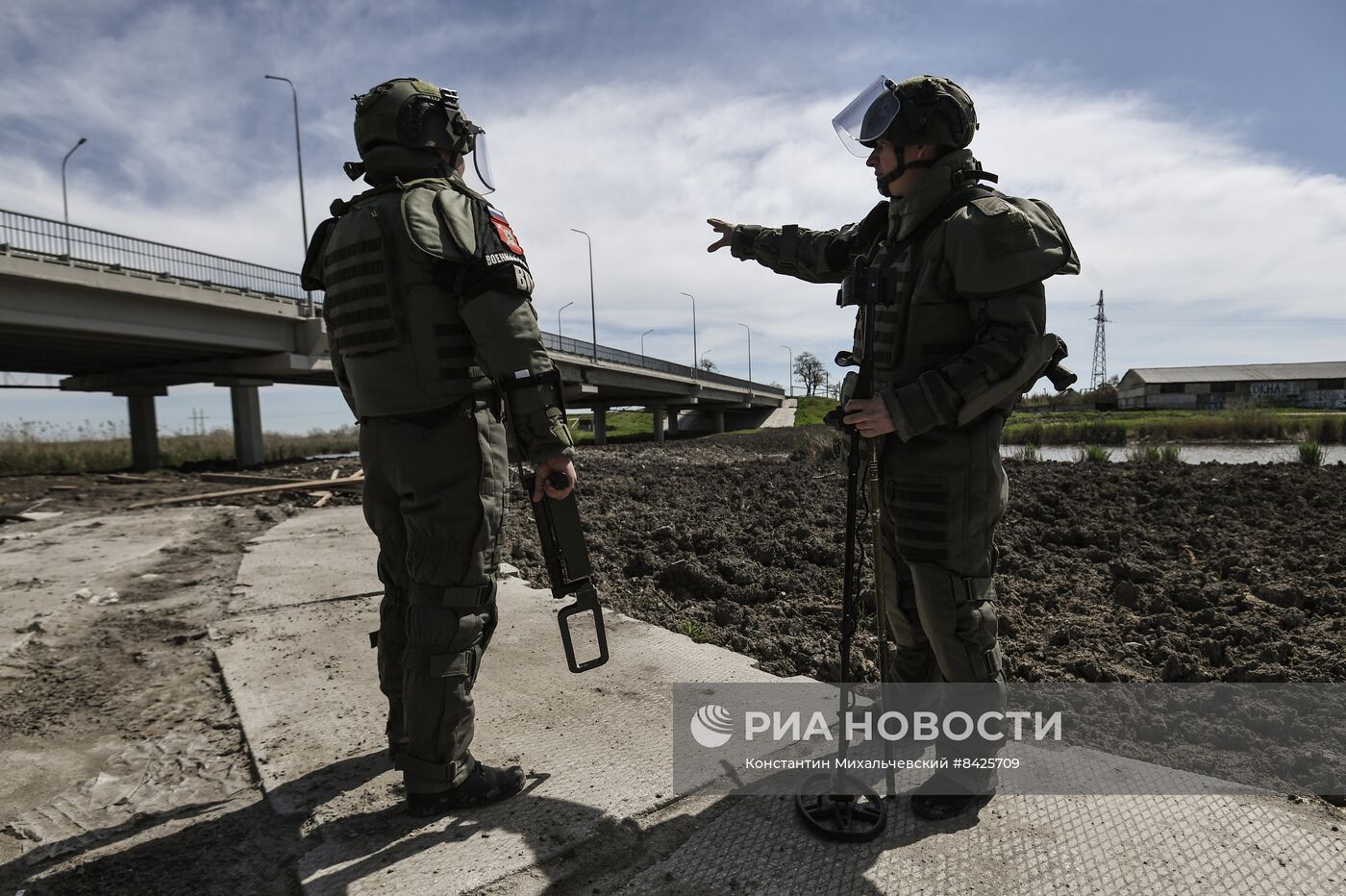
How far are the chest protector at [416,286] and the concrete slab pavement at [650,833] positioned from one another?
4.19 feet

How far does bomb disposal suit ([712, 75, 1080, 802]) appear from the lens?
6.79ft

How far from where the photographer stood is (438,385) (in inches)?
88.1

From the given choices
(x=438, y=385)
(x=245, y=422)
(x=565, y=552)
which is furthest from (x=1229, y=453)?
(x=245, y=422)

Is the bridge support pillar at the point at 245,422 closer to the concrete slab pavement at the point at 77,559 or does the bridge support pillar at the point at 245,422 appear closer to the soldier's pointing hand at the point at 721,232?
the concrete slab pavement at the point at 77,559

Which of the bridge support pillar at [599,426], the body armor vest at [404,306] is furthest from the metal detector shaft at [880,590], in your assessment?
the bridge support pillar at [599,426]

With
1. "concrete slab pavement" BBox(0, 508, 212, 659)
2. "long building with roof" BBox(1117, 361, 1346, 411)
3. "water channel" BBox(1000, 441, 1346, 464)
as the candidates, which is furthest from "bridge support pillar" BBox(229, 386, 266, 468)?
"long building with roof" BBox(1117, 361, 1346, 411)

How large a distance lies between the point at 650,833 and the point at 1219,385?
76.2 m

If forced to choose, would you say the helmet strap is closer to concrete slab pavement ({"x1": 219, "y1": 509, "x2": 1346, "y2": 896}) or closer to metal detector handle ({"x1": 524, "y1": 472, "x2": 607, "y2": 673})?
metal detector handle ({"x1": 524, "y1": 472, "x2": 607, "y2": 673})

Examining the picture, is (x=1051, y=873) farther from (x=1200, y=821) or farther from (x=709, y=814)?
(x=709, y=814)

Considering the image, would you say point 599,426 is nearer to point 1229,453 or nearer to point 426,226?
point 1229,453

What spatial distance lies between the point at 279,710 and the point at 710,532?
3738mm

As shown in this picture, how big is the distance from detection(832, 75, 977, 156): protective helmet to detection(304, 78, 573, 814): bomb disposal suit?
120cm

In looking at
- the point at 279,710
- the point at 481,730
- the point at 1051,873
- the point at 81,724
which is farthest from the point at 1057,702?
the point at 81,724

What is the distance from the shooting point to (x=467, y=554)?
2.29 meters
